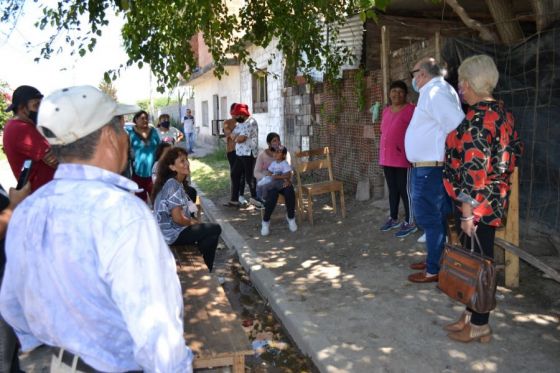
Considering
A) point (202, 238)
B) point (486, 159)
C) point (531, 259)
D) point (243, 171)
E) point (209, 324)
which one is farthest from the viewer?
point (243, 171)

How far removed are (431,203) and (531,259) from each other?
2.91 ft

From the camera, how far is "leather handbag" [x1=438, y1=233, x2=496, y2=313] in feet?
9.82

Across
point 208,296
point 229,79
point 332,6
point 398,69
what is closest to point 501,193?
point 208,296

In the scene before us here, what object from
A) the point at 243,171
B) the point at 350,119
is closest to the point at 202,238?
the point at 243,171

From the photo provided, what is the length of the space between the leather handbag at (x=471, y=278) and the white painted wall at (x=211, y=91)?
13754mm

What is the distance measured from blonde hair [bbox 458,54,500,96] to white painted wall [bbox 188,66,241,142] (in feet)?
44.3

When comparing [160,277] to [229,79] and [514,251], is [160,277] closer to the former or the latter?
[514,251]

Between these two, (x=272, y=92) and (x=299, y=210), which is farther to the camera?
(x=272, y=92)

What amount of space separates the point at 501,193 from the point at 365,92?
5.05 m

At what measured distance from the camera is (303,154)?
7.79 m

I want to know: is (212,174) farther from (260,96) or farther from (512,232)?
(512,232)

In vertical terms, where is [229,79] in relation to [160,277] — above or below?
above

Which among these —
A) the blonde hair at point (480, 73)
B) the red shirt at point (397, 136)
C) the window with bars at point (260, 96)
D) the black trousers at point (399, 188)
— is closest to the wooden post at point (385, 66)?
the red shirt at point (397, 136)

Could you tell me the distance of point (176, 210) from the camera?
4.53m
